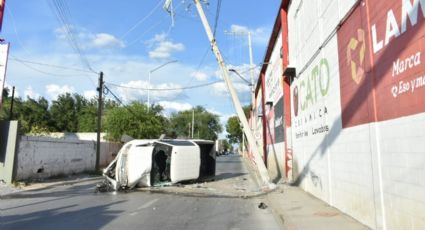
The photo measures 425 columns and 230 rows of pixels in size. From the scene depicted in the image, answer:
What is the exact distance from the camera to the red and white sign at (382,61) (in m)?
6.38

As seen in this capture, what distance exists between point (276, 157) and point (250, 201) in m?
12.0

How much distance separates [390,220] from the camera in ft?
25.1

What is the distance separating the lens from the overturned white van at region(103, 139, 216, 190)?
1856cm

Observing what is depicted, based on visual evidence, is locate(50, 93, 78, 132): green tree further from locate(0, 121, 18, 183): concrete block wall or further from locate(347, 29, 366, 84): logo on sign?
locate(347, 29, 366, 84): logo on sign

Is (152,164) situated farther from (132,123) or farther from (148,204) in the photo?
(132,123)

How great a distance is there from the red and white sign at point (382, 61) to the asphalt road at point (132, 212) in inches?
133

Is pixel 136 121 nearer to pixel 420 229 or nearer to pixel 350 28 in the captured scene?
pixel 350 28

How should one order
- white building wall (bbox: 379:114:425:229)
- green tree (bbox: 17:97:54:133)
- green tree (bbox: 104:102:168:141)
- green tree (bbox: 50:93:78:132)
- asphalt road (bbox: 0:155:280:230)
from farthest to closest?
green tree (bbox: 50:93:78:132), green tree (bbox: 17:97:54:133), green tree (bbox: 104:102:168:141), asphalt road (bbox: 0:155:280:230), white building wall (bbox: 379:114:425:229)

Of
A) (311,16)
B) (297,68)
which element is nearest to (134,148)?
(297,68)

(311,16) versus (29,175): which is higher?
(311,16)

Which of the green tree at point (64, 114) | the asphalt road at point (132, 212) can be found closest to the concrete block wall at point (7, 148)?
the asphalt road at point (132, 212)

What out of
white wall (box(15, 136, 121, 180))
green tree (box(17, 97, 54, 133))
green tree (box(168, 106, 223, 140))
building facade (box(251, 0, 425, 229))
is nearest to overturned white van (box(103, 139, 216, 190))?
building facade (box(251, 0, 425, 229))

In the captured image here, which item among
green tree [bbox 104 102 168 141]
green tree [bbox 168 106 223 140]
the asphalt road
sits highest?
green tree [bbox 168 106 223 140]

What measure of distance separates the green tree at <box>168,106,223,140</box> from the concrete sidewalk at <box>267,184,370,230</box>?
115m
